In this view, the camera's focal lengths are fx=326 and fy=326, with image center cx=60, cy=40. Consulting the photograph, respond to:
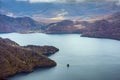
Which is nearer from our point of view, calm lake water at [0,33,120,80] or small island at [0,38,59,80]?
calm lake water at [0,33,120,80]

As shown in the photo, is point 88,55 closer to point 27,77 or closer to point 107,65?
point 107,65

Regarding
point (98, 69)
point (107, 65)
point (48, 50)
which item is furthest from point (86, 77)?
point (48, 50)

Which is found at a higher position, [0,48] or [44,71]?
[0,48]

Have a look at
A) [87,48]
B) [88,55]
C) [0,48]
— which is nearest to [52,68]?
[0,48]

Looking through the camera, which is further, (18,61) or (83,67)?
(83,67)

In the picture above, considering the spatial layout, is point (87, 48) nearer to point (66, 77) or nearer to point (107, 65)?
point (107, 65)

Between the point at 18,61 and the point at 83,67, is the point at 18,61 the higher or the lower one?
the higher one

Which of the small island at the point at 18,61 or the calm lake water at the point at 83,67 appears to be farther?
the small island at the point at 18,61

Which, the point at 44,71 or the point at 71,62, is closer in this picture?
the point at 44,71

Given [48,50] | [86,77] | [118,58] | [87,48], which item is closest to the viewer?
[86,77]

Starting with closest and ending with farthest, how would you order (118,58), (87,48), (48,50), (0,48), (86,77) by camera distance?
1. (86,77)
2. (0,48)
3. (118,58)
4. (48,50)
5. (87,48)
